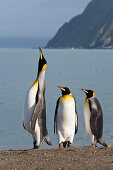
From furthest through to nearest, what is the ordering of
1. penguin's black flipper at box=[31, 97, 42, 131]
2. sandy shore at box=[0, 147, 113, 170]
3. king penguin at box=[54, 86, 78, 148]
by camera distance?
1. king penguin at box=[54, 86, 78, 148]
2. penguin's black flipper at box=[31, 97, 42, 131]
3. sandy shore at box=[0, 147, 113, 170]

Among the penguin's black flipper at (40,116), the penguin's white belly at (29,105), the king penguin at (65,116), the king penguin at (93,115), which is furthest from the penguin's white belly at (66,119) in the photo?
the penguin's white belly at (29,105)

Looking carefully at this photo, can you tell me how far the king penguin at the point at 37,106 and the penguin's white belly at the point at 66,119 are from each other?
352mm

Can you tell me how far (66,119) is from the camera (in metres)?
7.22

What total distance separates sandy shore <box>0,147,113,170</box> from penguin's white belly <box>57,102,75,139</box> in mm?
545

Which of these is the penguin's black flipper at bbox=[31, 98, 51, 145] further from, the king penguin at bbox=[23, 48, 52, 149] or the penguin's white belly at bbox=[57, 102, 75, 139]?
the penguin's white belly at bbox=[57, 102, 75, 139]

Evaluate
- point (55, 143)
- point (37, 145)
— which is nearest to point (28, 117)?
point (37, 145)

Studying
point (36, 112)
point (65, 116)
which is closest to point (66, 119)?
point (65, 116)

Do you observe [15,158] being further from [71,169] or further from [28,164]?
[71,169]

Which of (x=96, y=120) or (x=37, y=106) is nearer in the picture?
(x=37, y=106)

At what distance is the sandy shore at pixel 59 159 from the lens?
562 centimetres

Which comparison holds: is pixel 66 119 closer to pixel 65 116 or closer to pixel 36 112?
pixel 65 116

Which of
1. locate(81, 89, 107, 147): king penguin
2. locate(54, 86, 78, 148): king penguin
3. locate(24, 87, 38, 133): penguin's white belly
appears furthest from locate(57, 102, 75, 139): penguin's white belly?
locate(24, 87, 38, 133): penguin's white belly

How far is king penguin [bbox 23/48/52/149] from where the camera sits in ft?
22.7

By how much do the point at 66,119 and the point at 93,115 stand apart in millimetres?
691
